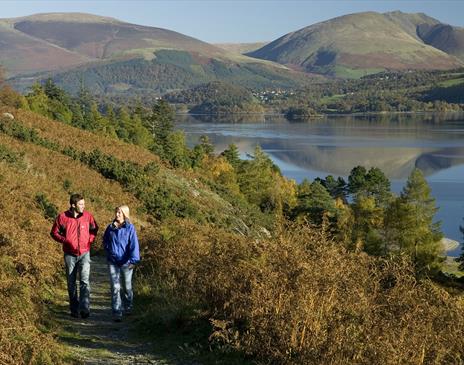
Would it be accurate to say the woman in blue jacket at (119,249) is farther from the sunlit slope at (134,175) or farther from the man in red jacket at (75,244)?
the sunlit slope at (134,175)

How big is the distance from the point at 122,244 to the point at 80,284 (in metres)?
0.88

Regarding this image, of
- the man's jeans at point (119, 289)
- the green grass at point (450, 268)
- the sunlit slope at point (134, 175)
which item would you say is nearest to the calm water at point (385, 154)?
the green grass at point (450, 268)

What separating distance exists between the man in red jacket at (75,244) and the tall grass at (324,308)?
1954 millimetres

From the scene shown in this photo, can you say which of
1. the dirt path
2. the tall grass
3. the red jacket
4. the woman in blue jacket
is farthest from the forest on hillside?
the red jacket

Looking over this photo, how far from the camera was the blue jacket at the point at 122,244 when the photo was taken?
839 cm

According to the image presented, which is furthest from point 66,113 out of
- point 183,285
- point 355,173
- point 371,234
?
point 183,285

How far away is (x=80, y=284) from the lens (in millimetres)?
8453

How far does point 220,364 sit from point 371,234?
3701 cm

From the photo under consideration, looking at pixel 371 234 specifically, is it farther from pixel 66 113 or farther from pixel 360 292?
pixel 360 292

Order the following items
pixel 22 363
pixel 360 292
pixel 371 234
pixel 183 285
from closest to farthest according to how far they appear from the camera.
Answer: pixel 22 363 < pixel 360 292 < pixel 183 285 < pixel 371 234

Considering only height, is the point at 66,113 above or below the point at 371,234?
above

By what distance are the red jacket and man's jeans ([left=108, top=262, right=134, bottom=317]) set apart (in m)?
0.53

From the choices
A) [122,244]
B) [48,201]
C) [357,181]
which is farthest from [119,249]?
[357,181]

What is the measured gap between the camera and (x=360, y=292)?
5996 mm
